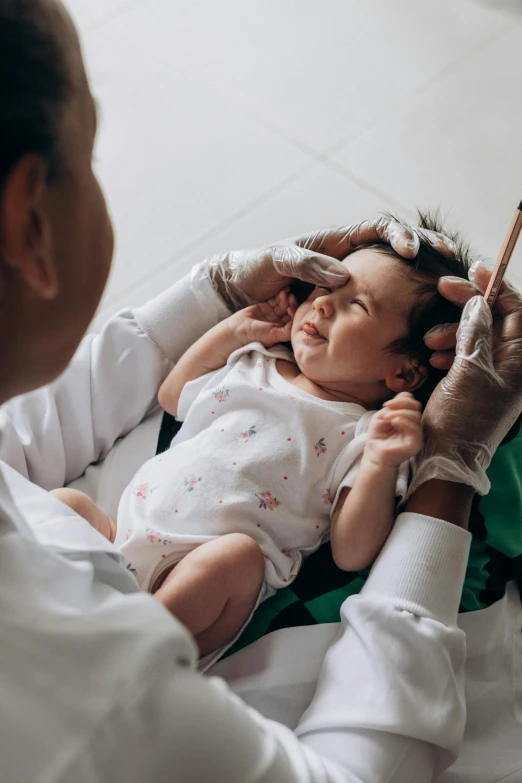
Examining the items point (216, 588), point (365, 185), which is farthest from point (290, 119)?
point (216, 588)

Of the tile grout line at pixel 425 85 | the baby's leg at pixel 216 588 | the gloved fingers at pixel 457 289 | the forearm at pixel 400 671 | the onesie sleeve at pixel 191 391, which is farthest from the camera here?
the tile grout line at pixel 425 85

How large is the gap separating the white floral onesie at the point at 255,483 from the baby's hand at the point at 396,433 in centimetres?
5

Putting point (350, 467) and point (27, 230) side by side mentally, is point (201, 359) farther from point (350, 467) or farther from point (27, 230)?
point (27, 230)

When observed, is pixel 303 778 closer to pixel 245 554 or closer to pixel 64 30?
pixel 245 554

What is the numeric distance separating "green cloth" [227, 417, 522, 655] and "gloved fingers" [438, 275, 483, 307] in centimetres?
21

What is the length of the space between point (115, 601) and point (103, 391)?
0.53m

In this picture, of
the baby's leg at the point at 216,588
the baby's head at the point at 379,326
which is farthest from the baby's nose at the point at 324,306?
the baby's leg at the point at 216,588

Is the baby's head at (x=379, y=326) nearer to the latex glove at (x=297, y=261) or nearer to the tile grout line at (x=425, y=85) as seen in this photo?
the latex glove at (x=297, y=261)

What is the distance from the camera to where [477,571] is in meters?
0.92

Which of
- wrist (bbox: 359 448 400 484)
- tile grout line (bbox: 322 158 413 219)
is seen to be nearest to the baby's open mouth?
wrist (bbox: 359 448 400 484)

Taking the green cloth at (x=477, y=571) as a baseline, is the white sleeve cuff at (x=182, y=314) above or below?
Answer: above

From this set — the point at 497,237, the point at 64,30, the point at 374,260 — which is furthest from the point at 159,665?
the point at 497,237

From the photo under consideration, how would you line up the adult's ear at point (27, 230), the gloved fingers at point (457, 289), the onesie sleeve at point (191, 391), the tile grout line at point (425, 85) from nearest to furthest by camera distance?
the adult's ear at point (27, 230)
the gloved fingers at point (457, 289)
the onesie sleeve at point (191, 391)
the tile grout line at point (425, 85)

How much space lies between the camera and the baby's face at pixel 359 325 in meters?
0.96
